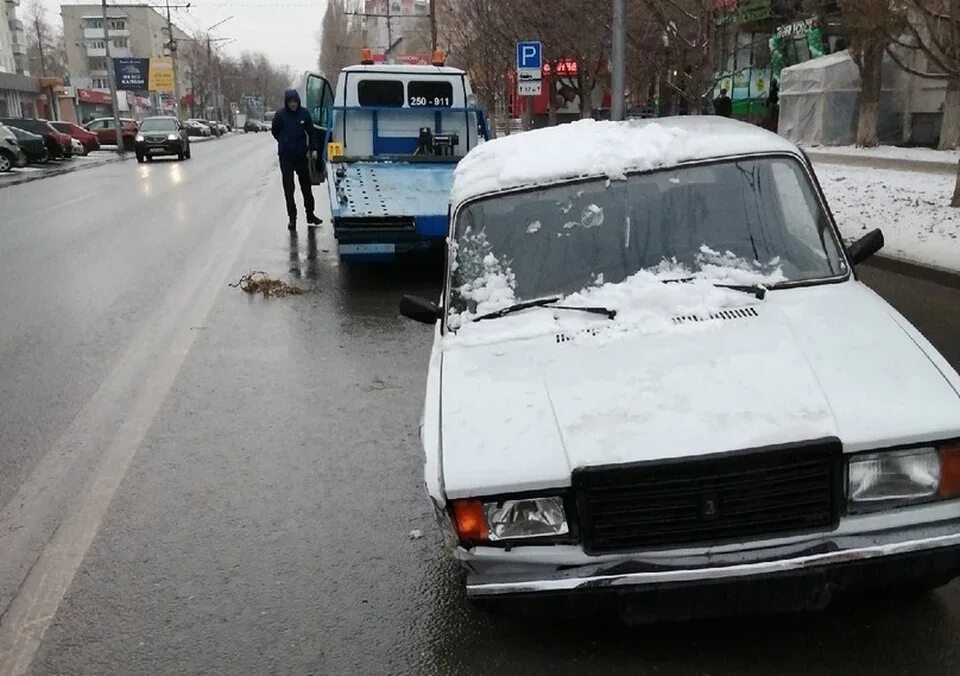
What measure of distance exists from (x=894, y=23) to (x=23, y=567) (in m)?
13.6

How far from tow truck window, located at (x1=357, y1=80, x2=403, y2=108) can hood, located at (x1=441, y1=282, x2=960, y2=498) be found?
9.98 m

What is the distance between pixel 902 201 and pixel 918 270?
17.3 ft

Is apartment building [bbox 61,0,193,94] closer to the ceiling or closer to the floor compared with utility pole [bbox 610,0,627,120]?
closer to the ceiling

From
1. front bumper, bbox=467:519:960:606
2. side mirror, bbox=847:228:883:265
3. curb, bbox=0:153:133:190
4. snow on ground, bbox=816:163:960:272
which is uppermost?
side mirror, bbox=847:228:883:265

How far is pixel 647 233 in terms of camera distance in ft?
12.7

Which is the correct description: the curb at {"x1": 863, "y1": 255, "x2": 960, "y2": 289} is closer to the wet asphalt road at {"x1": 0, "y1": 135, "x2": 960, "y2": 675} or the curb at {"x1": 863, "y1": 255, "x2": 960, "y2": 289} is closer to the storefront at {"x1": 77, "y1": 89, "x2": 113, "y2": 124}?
the wet asphalt road at {"x1": 0, "y1": 135, "x2": 960, "y2": 675}

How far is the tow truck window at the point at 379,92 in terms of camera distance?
42.0ft

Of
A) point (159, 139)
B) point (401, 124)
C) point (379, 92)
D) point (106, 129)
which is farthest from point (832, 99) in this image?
point (106, 129)

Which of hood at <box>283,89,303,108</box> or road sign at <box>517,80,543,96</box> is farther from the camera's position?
road sign at <box>517,80,543,96</box>

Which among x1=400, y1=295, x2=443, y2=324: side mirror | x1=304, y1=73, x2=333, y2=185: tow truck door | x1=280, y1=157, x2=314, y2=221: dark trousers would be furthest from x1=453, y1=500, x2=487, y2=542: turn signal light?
x1=304, y1=73, x2=333, y2=185: tow truck door

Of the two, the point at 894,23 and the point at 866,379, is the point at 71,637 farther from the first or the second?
the point at 894,23

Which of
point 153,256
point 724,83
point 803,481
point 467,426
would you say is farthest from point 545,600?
point 724,83

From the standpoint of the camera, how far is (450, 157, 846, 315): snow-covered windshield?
3.79m

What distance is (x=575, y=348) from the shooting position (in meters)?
3.36
